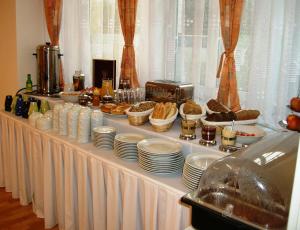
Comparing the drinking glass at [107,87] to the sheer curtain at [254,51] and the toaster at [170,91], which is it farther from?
the sheer curtain at [254,51]

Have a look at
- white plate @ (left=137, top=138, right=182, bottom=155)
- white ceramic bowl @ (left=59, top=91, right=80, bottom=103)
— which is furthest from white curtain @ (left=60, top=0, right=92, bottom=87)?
white plate @ (left=137, top=138, right=182, bottom=155)

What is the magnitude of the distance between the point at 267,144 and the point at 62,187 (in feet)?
4.23

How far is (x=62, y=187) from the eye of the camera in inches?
75.2

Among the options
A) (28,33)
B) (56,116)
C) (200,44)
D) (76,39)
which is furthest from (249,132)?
(28,33)

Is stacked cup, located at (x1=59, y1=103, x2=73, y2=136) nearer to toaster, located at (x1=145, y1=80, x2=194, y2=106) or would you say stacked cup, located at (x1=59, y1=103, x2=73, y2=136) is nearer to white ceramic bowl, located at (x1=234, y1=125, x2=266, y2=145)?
toaster, located at (x1=145, y1=80, x2=194, y2=106)

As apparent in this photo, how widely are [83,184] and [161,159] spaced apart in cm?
55

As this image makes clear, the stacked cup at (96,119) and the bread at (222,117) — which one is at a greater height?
the bread at (222,117)

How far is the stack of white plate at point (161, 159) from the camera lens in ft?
4.69

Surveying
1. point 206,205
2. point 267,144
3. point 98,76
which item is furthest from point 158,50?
point 206,205

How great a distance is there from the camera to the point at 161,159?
1.43m

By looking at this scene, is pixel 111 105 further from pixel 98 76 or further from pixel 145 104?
pixel 98 76

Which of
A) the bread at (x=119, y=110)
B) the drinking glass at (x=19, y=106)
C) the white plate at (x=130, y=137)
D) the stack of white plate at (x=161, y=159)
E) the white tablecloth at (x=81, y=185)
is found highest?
the bread at (x=119, y=110)

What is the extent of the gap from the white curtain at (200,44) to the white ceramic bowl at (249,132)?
0.26 meters

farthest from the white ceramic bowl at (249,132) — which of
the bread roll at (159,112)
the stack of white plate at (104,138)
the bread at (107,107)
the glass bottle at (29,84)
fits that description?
the glass bottle at (29,84)
